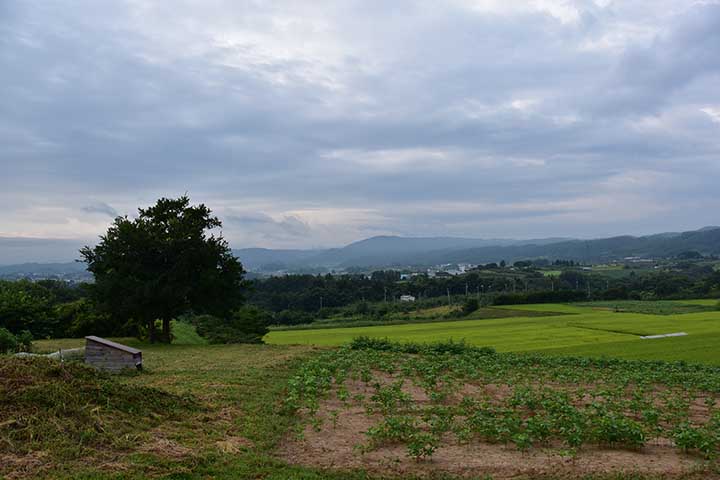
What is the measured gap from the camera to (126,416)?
413 inches

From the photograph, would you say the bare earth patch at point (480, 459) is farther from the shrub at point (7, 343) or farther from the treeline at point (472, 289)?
the treeline at point (472, 289)

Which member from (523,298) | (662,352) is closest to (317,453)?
(662,352)

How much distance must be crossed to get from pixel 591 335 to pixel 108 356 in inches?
1385

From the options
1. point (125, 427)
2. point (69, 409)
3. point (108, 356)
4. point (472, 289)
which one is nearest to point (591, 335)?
point (108, 356)

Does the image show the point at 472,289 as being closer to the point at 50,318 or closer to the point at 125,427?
the point at 50,318

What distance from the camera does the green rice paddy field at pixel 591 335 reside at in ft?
98.8

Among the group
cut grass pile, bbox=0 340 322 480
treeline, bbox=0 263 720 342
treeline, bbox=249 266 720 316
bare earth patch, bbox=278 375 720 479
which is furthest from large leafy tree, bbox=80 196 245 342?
treeline, bbox=249 266 720 316

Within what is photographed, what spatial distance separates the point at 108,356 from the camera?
17594 millimetres

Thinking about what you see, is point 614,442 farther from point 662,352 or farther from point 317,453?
point 662,352

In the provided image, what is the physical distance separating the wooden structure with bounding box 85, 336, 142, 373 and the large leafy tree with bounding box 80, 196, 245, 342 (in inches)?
366

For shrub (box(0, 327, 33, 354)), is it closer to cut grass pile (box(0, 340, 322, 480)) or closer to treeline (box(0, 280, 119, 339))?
treeline (box(0, 280, 119, 339))

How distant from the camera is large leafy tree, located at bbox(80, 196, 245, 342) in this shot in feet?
89.2

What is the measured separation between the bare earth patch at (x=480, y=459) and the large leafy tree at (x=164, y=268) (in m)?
19.0

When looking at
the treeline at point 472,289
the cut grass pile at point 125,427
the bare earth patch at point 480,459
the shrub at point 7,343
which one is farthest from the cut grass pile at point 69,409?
the treeline at point 472,289
